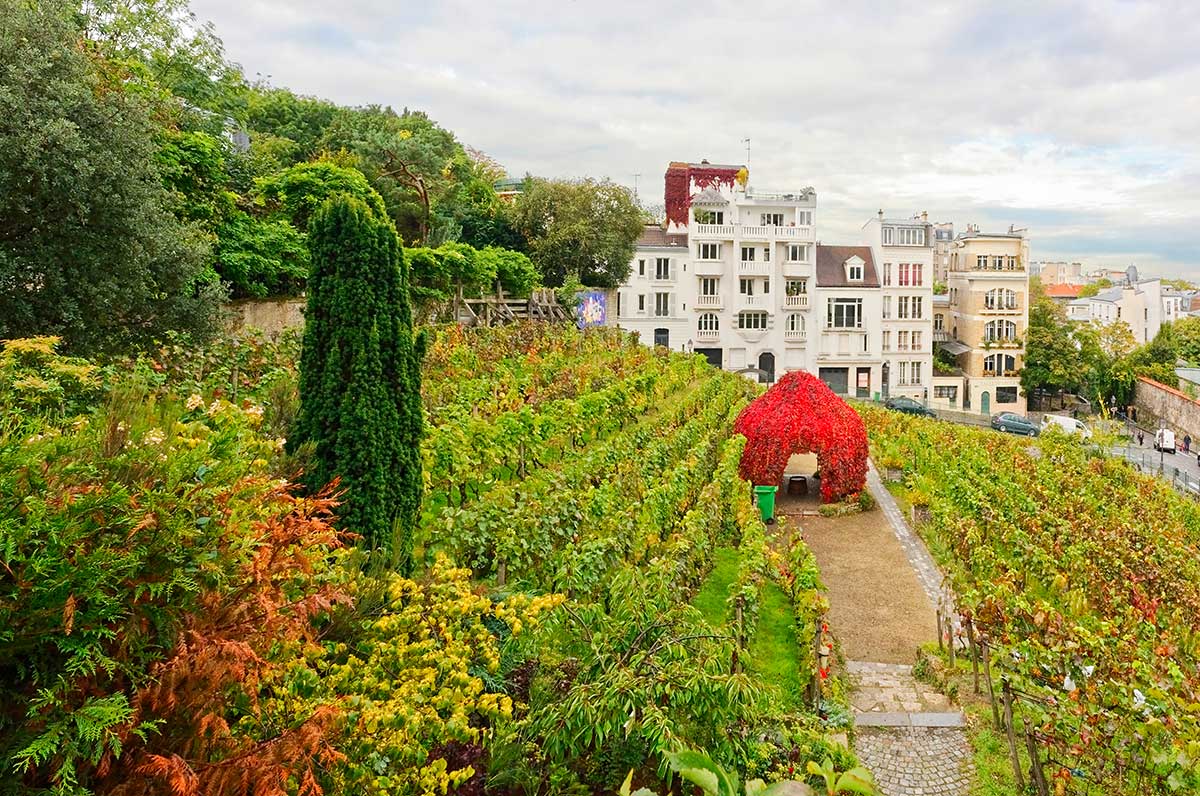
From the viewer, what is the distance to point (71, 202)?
10.1 m

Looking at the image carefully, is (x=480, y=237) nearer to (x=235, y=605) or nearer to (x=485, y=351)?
(x=485, y=351)

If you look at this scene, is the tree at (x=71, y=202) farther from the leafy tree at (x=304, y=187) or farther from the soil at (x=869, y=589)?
the soil at (x=869, y=589)

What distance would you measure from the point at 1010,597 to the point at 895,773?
2.61 metres

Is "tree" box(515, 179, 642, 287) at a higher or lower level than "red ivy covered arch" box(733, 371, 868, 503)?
higher

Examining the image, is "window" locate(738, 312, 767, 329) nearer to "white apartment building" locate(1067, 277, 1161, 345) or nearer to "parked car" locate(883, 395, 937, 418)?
"parked car" locate(883, 395, 937, 418)

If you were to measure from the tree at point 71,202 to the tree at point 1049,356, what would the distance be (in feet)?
157

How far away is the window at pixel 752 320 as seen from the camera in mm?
42625

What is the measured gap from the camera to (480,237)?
34125 millimetres

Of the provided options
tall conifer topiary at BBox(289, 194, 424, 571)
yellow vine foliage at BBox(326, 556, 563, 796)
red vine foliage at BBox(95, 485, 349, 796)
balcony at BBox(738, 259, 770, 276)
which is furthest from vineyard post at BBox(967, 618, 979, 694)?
balcony at BBox(738, 259, 770, 276)

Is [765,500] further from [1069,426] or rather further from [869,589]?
[1069,426]

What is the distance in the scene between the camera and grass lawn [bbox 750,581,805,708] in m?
8.06

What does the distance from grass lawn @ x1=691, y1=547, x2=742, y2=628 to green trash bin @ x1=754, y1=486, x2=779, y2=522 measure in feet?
9.13

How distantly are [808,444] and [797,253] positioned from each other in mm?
28679

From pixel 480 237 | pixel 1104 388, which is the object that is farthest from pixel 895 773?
pixel 1104 388
